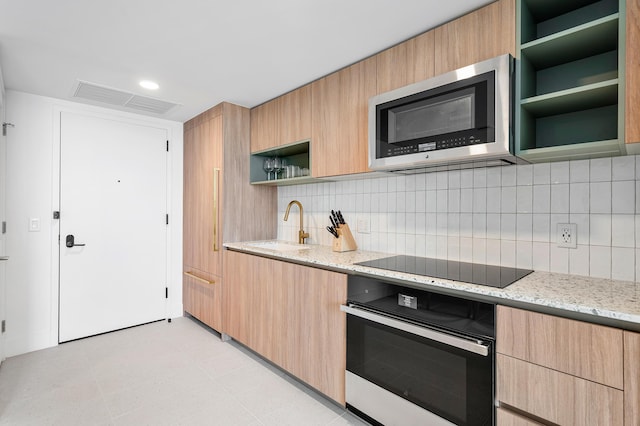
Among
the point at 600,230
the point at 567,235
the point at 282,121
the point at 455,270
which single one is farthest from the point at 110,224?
the point at 600,230

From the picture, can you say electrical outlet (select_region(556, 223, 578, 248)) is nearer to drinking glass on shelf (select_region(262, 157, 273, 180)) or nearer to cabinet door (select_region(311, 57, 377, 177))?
cabinet door (select_region(311, 57, 377, 177))

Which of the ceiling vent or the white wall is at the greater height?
the ceiling vent

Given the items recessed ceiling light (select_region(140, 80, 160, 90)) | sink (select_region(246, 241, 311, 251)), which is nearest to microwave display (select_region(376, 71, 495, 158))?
sink (select_region(246, 241, 311, 251))

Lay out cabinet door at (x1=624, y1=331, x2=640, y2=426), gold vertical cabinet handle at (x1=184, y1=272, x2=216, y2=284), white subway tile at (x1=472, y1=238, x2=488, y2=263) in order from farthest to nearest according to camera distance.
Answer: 1. gold vertical cabinet handle at (x1=184, y1=272, x2=216, y2=284)
2. white subway tile at (x1=472, y1=238, x2=488, y2=263)
3. cabinet door at (x1=624, y1=331, x2=640, y2=426)

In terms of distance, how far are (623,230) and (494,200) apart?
558 mm

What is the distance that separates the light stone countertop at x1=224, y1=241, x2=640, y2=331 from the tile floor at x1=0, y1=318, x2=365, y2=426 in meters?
0.97

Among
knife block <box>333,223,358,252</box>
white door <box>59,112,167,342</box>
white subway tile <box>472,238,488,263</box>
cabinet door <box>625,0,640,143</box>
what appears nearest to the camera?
cabinet door <box>625,0,640,143</box>

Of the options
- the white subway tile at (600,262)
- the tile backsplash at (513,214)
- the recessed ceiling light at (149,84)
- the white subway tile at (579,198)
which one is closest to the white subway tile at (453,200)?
the tile backsplash at (513,214)

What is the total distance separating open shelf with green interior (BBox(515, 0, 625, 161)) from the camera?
1361 mm

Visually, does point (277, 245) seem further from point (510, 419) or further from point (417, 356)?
point (510, 419)

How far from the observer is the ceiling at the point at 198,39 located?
1.62m

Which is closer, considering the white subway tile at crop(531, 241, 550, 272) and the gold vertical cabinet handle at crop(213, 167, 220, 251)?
the white subway tile at crop(531, 241, 550, 272)

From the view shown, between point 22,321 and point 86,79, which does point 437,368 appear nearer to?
point 86,79

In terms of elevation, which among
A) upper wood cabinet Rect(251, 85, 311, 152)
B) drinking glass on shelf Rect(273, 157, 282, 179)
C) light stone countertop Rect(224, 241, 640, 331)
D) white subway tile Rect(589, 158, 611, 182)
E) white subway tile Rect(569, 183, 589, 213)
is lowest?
light stone countertop Rect(224, 241, 640, 331)
